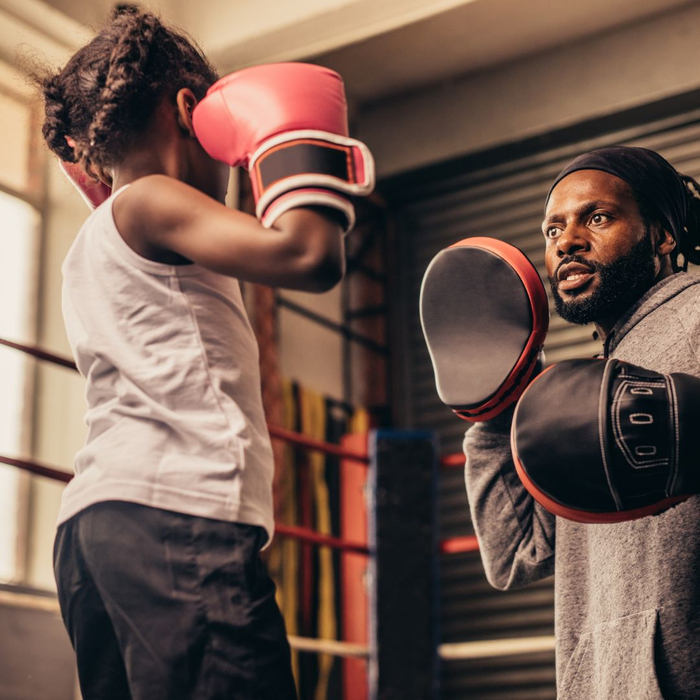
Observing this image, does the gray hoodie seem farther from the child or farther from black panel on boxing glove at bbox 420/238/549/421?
the child

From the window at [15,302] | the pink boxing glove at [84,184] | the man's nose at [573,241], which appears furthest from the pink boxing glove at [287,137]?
the window at [15,302]

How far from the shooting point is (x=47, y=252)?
12.0ft

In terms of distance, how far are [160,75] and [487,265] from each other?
0.45 m

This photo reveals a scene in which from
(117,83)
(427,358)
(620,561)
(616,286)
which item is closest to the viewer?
(117,83)

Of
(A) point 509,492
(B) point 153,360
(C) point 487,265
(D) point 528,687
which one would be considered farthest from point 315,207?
(D) point 528,687

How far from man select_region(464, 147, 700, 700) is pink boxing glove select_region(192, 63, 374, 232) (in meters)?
0.33

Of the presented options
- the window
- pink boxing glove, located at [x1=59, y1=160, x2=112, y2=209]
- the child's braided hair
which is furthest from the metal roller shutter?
the child's braided hair

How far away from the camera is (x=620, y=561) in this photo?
1.25 m

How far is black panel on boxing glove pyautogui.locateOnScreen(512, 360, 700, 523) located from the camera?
107 cm

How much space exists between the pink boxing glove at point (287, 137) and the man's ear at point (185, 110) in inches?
2.2

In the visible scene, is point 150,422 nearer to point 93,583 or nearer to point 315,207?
point 93,583

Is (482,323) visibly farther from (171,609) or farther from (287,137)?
(171,609)

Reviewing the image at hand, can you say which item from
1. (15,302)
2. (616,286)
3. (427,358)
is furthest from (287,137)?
(427,358)

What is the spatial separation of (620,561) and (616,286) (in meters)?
0.34
